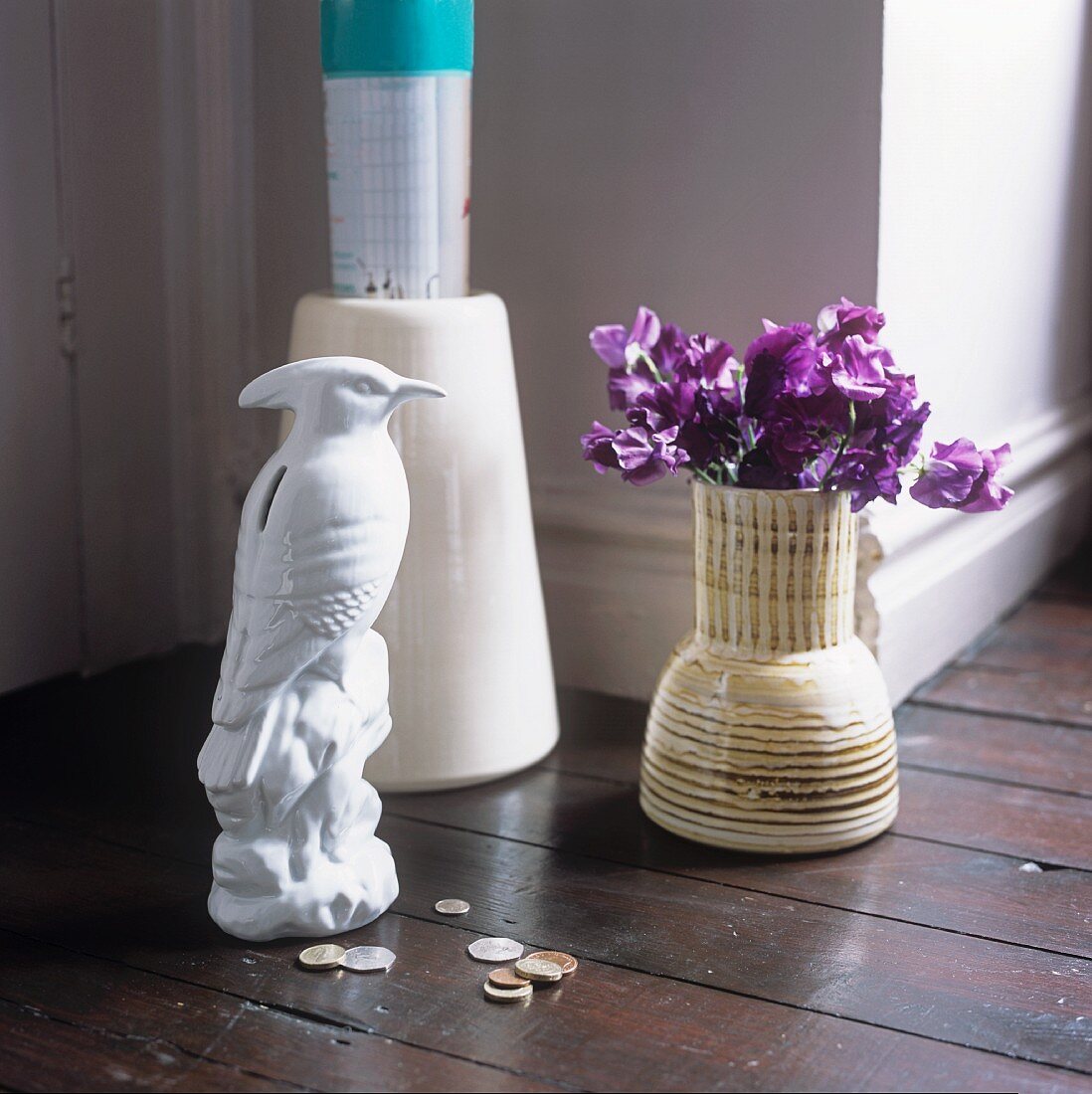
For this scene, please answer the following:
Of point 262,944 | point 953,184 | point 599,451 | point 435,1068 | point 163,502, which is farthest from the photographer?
point 163,502

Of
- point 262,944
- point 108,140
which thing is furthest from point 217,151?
point 262,944

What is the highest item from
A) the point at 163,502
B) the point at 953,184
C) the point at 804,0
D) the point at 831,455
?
the point at 804,0

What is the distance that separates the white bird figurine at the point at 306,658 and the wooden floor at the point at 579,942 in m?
0.04

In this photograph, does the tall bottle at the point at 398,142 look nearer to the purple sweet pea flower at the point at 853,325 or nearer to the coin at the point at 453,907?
the purple sweet pea flower at the point at 853,325

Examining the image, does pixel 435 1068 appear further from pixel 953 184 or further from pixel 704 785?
pixel 953 184

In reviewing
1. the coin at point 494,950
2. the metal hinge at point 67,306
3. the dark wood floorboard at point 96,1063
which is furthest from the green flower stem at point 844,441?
the metal hinge at point 67,306

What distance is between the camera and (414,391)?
2.70ft

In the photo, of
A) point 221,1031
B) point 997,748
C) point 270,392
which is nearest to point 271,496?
point 270,392

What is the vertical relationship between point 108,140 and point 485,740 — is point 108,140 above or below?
above

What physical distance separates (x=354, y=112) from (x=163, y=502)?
475 mm

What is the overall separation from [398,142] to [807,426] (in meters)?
0.35

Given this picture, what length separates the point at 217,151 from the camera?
1.28 metres

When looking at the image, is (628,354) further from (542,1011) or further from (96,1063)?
(96,1063)

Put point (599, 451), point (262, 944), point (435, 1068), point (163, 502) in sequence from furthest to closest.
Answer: point (163, 502), point (599, 451), point (262, 944), point (435, 1068)
